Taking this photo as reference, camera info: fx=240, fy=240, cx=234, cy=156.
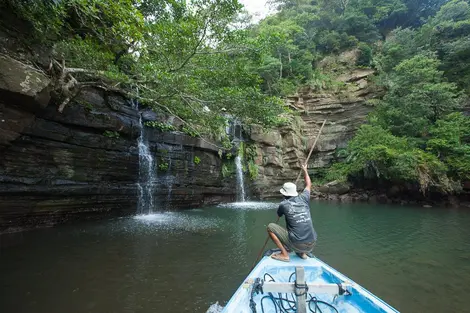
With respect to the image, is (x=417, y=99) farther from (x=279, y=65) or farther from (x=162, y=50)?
(x=162, y=50)

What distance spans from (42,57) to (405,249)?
1182 cm

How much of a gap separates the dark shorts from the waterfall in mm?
8605

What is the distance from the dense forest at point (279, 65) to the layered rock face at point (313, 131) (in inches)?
49.6

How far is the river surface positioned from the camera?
3623 mm

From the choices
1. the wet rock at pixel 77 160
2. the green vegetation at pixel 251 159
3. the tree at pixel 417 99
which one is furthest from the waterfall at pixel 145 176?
the tree at pixel 417 99

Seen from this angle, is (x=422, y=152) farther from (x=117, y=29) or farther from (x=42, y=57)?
(x=42, y=57)

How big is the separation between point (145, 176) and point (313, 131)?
15.9 m

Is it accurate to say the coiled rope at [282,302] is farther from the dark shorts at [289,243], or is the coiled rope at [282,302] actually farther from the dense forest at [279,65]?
the dense forest at [279,65]

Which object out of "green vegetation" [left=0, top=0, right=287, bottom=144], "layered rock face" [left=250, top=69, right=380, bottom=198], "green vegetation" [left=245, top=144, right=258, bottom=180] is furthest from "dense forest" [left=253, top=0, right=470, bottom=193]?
"green vegetation" [left=245, top=144, right=258, bottom=180]

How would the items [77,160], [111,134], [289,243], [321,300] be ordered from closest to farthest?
[321,300] → [289,243] → [77,160] → [111,134]

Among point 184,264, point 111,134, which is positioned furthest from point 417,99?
point 111,134

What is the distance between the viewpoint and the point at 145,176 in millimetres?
11367

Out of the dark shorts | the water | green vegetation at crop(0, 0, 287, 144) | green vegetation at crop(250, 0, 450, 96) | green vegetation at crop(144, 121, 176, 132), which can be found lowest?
the dark shorts

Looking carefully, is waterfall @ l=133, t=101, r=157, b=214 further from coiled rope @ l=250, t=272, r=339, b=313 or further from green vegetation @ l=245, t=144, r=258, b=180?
coiled rope @ l=250, t=272, r=339, b=313
